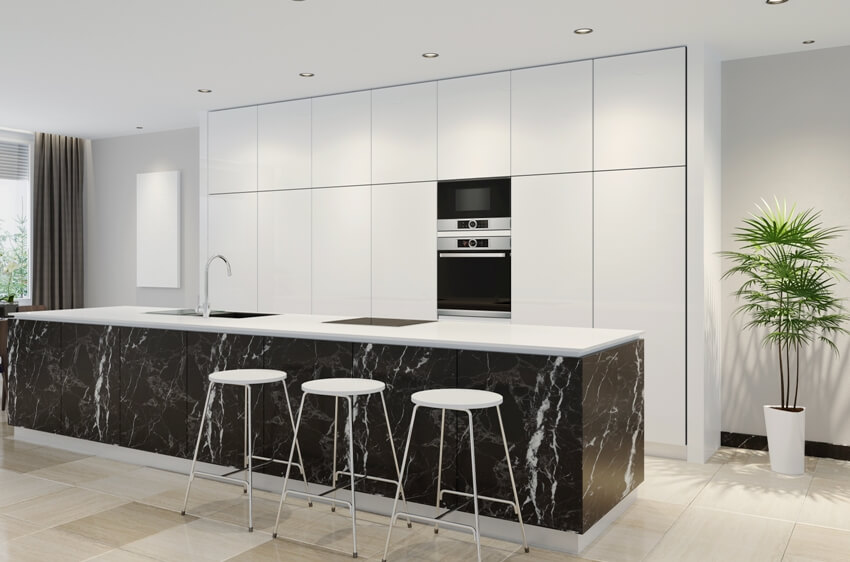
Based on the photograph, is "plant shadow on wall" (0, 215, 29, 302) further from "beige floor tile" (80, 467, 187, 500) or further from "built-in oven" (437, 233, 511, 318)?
"built-in oven" (437, 233, 511, 318)

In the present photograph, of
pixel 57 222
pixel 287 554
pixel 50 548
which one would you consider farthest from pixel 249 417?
pixel 57 222

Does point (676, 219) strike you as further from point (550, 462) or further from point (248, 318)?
point (248, 318)

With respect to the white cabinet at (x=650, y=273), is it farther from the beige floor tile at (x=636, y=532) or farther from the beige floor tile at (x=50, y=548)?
the beige floor tile at (x=50, y=548)

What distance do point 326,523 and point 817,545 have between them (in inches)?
88.2

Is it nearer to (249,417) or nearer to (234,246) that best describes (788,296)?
(249,417)

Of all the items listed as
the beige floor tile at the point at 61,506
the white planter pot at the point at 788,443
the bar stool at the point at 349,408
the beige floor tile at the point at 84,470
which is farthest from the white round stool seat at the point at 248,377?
the white planter pot at the point at 788,443

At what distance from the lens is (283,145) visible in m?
6.40

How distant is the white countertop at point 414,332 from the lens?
3.17 m

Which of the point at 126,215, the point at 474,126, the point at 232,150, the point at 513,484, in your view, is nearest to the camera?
the point at 513,484

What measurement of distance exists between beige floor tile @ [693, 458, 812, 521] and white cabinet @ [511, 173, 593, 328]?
1314mm

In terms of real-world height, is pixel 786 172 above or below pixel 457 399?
above

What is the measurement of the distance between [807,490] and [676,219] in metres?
1.78

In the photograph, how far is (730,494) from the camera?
4020mm

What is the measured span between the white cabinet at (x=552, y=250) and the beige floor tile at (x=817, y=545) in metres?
1.96
